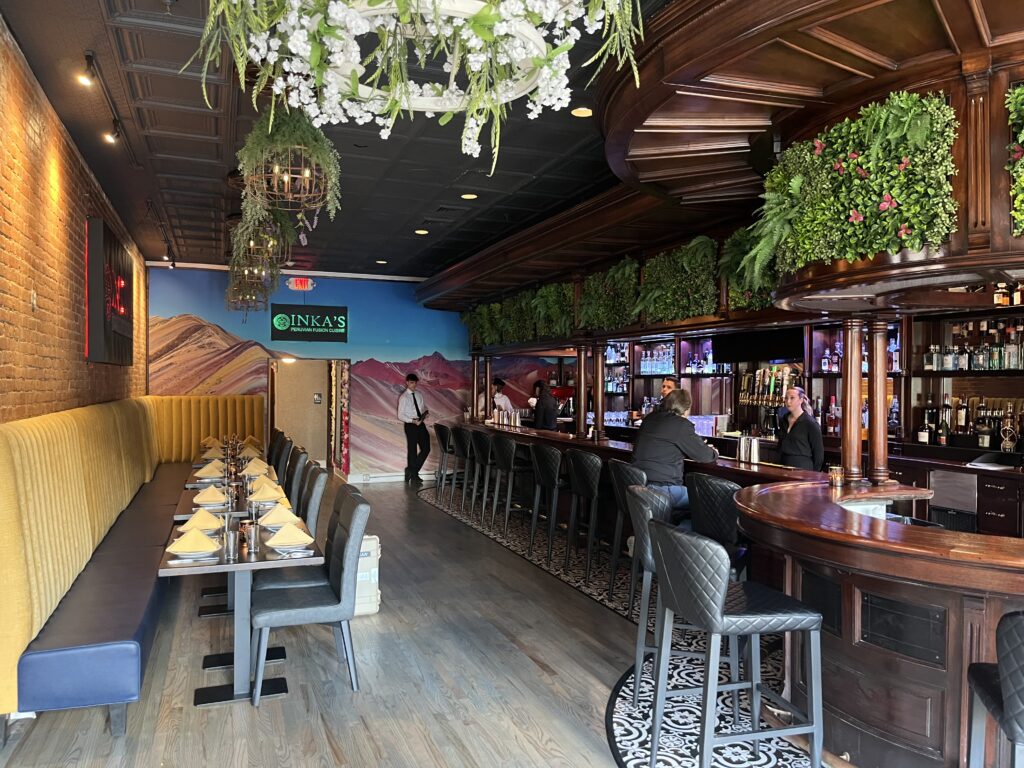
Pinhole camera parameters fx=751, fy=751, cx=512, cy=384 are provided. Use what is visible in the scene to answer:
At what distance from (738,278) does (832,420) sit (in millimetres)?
2721

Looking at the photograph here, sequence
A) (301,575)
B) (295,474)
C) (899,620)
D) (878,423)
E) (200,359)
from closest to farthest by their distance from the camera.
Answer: (899,620) → (301,575) → (878,423) → (295,474) → (200,359)

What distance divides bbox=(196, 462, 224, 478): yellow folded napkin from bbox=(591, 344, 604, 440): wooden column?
12.3 feet

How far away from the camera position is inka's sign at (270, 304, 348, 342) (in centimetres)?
1192

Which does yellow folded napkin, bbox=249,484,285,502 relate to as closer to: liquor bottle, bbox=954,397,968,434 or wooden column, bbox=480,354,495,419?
liquor bottle, bbox=954,397,968,434

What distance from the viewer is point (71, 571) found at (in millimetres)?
4090

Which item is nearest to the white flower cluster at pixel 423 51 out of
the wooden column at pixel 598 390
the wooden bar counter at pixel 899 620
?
the wooden bar counter at pixel 899 620

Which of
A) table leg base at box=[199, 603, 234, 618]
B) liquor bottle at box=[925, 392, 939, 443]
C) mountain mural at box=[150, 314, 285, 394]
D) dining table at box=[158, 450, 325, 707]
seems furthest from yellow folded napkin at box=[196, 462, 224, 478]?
liquor bottle at box=[925, 392, 939, 443]

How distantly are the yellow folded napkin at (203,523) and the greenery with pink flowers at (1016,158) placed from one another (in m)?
4.22

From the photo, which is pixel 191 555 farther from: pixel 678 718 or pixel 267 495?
pixel 678 718

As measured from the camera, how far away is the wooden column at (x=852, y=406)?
4695 mm

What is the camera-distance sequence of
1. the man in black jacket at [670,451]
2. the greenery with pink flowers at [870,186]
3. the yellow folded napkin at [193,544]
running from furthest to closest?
the man in black jacket at [670,451] < the yellow folded napkin at [193,544] < the greenery with pink flowers at [870,186]

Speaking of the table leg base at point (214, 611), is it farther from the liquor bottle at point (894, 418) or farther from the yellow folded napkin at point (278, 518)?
the liquor bottle at point (894, 418)

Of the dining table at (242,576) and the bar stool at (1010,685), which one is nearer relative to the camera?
the bar stool at (1010,685)

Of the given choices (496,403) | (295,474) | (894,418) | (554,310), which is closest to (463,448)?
(554,310)
